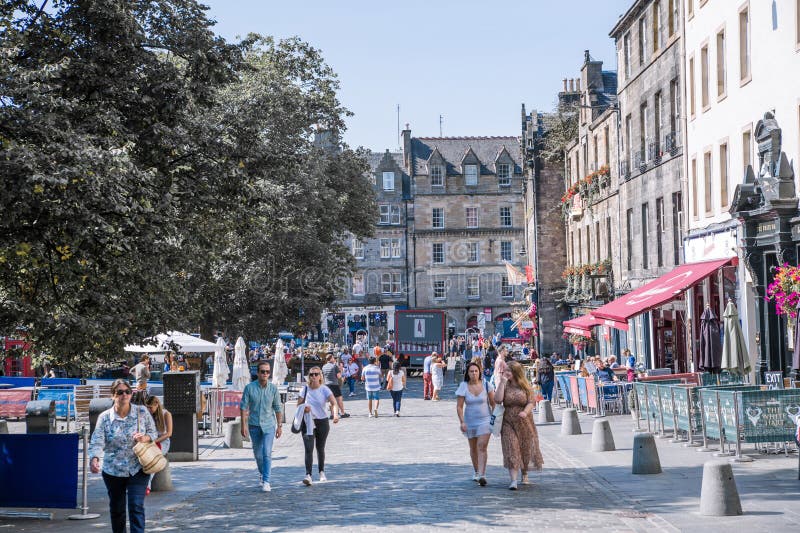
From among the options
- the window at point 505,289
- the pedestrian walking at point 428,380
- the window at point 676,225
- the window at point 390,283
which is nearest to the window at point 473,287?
the window at point 505,289

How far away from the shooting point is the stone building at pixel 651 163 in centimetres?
3269

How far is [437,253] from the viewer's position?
9106 cm

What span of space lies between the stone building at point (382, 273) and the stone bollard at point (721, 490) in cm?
7813

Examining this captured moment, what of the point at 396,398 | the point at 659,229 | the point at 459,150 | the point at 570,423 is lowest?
the point at 570,423

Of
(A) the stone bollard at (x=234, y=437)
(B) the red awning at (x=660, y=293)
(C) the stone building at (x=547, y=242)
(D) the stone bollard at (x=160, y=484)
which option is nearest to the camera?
(D) the stone bollard at (x=160, y=484)

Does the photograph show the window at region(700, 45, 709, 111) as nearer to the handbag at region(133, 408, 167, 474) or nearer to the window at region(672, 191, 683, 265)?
the window at region(672, 191, 683, 265)

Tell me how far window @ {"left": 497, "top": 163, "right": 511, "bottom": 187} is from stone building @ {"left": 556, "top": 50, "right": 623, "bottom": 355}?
38.4 m

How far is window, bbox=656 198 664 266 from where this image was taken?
34.3 metres

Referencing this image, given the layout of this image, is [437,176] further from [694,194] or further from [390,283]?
[694,194]

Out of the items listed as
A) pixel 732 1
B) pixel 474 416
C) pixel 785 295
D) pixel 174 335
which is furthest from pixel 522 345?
pixel 474 416

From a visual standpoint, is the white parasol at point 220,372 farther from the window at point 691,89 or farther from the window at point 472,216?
the window at point 472,216

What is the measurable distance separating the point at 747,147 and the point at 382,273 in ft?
216

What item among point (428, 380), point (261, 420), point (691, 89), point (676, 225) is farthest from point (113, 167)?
point (428, 380)

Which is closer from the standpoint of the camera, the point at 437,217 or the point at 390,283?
the point at 390,283
